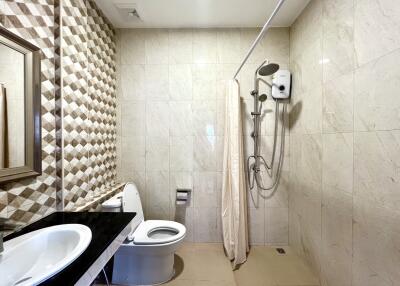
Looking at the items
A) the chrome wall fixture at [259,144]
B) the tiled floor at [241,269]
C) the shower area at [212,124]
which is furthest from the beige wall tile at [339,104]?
the tiled floor at [241,269]

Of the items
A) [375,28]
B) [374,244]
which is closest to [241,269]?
[374,244]

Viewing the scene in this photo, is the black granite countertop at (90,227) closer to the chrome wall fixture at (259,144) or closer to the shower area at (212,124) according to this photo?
the shower area at (212,124)

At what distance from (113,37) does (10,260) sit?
2108mm

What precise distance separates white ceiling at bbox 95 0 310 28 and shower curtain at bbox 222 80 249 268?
2.25 feet

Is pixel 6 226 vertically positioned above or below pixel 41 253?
above

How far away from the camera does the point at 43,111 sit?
3.95 feet

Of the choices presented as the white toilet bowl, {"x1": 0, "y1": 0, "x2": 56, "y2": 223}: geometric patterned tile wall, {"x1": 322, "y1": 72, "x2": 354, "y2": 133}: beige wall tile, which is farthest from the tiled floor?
{"x1": 322, "y1": 72, "x2": 354, "y2": 133}: beige wall tile

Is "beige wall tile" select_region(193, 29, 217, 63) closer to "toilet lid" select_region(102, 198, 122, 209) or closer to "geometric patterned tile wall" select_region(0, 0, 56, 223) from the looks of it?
"geometric patterned tile wall" select_region(0, 0, 56, 223)

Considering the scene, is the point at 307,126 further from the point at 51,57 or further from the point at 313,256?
the point at 51,57

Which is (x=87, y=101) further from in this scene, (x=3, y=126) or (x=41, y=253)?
(x=41, y=253)

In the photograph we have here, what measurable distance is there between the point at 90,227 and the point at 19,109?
77cm

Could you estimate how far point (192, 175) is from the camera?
211 centimetres

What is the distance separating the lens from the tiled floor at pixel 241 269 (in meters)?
1.64

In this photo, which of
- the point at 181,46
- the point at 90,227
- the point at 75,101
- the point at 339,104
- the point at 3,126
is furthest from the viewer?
the point at 181,46
